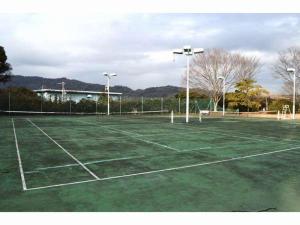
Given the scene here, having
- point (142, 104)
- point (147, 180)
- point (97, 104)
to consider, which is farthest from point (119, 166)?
point (142, 104)

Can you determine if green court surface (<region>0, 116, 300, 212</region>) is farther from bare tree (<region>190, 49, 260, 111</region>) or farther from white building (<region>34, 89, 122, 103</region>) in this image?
bare tree (<region>190, 49, 260, 111</region>)

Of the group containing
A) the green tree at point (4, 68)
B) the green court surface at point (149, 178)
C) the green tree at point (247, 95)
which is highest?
the green tree at point (4, 68)

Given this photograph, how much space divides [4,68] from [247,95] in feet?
105

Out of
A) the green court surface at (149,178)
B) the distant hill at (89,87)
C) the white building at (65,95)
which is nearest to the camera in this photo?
the green court surface at (149,178)

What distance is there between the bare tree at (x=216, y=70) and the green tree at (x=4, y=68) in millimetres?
26239

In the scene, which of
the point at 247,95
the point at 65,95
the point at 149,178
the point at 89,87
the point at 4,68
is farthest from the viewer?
the point at 89,87

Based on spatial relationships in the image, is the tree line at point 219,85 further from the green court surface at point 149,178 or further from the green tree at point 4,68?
the green court surface at point 149,178

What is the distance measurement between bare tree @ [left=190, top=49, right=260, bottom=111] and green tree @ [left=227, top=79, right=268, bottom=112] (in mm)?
3394

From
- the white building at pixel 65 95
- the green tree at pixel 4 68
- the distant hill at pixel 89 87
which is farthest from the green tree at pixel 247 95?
the distant hill at pixel 89 87

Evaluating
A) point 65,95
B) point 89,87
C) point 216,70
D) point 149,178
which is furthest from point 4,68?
point 89,87

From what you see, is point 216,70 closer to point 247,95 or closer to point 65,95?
point 247,95

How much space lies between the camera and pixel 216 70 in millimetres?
51031

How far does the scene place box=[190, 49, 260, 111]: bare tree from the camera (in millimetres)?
51125

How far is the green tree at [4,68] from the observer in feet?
126
